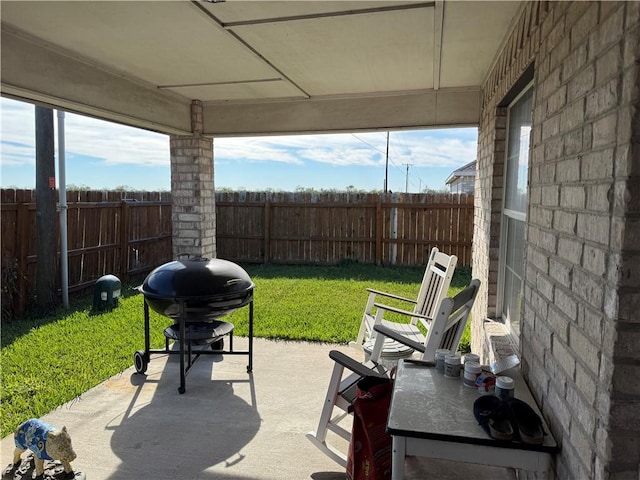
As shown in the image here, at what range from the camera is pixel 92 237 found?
704 centimetres

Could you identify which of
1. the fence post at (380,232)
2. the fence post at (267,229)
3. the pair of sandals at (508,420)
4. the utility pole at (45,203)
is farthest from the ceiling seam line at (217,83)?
the fence post at (380,232)

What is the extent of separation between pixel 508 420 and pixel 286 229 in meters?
8.53

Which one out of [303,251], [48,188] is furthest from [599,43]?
[303,251]

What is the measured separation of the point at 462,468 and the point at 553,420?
1036 mm

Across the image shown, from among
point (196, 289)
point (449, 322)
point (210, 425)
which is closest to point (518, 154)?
point (449, 322)

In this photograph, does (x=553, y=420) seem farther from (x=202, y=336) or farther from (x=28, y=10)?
(x=28, y=10)

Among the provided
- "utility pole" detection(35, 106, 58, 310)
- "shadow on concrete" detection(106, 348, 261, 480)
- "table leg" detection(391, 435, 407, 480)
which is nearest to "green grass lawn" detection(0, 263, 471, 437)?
"utility pole" detection(35, 106, 58, 310)

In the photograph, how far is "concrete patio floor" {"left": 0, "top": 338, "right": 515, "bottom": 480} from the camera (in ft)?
8.21

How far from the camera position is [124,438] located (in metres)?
2.84

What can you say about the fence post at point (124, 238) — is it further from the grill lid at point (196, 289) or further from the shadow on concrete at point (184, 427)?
the grill lid at point (196, 289)

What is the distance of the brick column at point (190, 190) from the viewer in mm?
5816

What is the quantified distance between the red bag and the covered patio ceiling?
2137 mm

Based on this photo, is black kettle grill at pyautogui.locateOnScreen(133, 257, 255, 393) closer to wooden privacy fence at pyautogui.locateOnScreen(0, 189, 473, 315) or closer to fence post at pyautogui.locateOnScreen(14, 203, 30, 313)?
fence post at pyautogui.locateOnScreen(14, 203, 30, 313)

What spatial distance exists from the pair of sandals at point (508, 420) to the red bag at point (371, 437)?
1.74 ft
